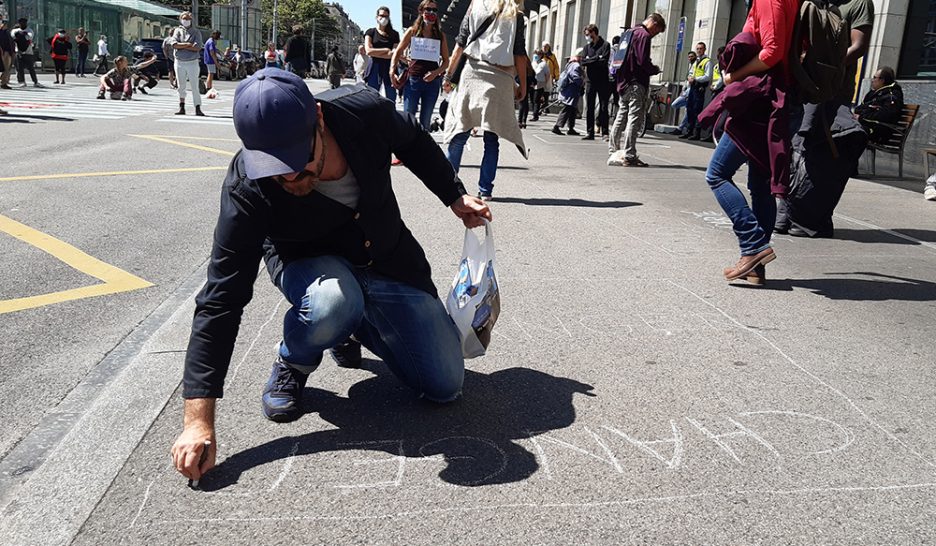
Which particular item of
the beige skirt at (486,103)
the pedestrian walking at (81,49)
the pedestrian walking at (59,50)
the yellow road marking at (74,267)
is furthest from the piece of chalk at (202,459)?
the pedestrian walking at (81,49)

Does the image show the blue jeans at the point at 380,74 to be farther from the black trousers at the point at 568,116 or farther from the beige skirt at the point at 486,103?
the black trousers at the point at 568,116

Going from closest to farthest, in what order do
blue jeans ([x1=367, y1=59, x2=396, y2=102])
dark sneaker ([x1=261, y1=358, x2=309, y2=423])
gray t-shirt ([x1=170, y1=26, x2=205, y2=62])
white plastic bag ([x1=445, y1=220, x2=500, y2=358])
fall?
dark sneaker ([x1=261, y1=358, x2=309, y2=423]) → white plastic bag ([x1=445, y1=220, x2=500, y2=358]) → blue jeans ([x1=367, y1=59, x2=396, y2=102]) → gray t-shirt ([x1=170, y1=26, x2=205, y2=62])

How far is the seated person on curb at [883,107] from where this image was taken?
1066 centimetres

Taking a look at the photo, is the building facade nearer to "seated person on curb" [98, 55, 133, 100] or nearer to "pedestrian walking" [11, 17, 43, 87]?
"seated person on curb" [98, 55, 133, 100]

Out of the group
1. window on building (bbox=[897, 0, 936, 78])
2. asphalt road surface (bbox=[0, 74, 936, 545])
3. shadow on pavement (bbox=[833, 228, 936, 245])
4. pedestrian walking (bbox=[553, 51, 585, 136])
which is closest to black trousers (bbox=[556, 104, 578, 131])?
pedestrian walking (bbox=[553, 51, 585, 136])

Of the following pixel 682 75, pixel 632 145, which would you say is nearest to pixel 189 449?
pixel 632 145

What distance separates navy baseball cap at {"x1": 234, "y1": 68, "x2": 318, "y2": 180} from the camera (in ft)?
7.72

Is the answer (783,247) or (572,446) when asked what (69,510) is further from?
(783,247)

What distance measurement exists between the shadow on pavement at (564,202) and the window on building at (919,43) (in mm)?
7361

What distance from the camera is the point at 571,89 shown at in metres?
16.8

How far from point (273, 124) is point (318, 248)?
2.47 feet

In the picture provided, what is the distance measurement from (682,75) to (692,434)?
20.0m

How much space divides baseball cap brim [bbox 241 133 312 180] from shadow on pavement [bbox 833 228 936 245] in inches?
215

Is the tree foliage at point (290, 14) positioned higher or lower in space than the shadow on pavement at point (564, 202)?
higher
